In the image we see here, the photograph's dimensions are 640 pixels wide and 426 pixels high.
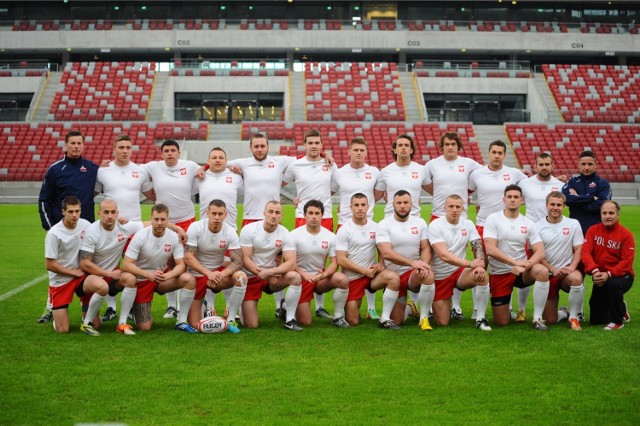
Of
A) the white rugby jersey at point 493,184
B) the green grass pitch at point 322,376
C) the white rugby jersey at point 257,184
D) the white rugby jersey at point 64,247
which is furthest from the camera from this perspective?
the white rugby jersey at point 257,184

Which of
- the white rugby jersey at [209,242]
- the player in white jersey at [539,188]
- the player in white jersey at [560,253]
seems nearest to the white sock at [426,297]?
the player in white jersey at [560,253]

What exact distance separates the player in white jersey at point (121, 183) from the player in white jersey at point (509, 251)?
424 cm

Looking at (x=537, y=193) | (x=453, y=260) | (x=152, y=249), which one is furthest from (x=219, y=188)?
(x=537, y=193)

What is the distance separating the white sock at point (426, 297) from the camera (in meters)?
7.91

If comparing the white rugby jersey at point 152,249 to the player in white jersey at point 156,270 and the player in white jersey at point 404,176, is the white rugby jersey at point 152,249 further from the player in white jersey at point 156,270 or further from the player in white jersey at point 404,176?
the player in white jersey at point 404,176

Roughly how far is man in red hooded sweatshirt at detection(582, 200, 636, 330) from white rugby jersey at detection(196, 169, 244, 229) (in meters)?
4.24

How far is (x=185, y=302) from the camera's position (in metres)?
7.87

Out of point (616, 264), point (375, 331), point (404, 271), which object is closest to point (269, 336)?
point (375, 331)

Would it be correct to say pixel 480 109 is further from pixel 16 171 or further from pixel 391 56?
pixel 16 171

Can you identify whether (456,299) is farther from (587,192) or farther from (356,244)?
(587,192)

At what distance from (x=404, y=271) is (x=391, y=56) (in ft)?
128

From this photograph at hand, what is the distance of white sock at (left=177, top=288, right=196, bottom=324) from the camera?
7.84 meters

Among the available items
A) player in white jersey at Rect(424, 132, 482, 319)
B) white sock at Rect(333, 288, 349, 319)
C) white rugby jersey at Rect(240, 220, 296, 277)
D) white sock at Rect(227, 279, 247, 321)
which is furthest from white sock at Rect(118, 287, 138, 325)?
player in white jersey at Rect(424, 132, 482, 319)

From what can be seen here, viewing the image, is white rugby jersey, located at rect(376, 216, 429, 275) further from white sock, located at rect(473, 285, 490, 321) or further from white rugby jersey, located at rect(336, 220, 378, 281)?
white sock, located at rect(473, 285, 490, 321)
